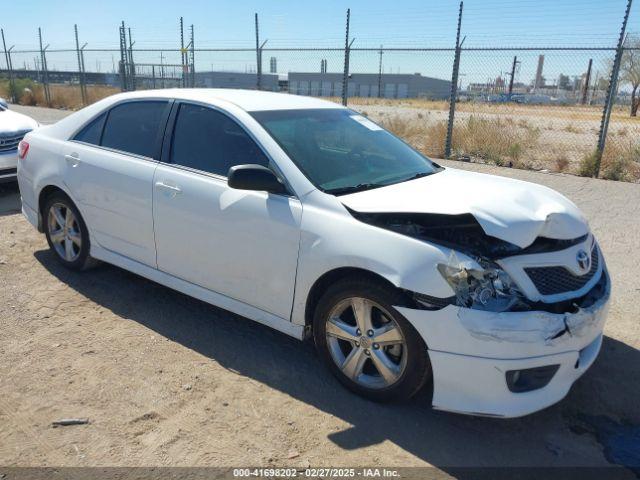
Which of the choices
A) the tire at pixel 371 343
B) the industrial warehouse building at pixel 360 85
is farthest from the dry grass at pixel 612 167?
the industrial warehouse building at pixel 360 85

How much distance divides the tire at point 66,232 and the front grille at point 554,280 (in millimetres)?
3521

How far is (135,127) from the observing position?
13.9 ft

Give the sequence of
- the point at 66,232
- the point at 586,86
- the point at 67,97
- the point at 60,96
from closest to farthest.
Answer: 1. the point at 66,232
2. the point at 586,86
3. the point at 67,97
4. the point at 60,96

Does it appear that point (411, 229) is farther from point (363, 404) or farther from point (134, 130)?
point (134, 130)

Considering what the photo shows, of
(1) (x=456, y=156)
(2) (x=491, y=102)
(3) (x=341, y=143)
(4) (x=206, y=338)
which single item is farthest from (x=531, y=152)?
(4) (x=206, y=338)

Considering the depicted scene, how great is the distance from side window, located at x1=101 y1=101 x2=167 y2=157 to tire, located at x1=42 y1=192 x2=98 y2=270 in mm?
699

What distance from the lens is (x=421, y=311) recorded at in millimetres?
A: 2713

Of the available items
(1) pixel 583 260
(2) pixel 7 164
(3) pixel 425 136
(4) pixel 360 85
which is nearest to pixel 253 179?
(1) pixel 583 260

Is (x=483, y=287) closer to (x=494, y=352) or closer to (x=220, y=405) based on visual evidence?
(x=494, y=352)

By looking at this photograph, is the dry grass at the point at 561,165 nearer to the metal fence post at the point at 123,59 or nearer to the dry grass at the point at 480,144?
the dry grass at the point at 480,144

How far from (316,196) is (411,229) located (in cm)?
62

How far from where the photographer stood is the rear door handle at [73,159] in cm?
443

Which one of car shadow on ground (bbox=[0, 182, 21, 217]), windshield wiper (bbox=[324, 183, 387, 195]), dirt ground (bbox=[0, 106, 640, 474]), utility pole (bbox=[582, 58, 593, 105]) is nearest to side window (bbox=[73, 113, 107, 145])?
dirt ground (bbox=[0, 106, 640, 474])

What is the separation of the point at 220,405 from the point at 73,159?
2589 millimetres
